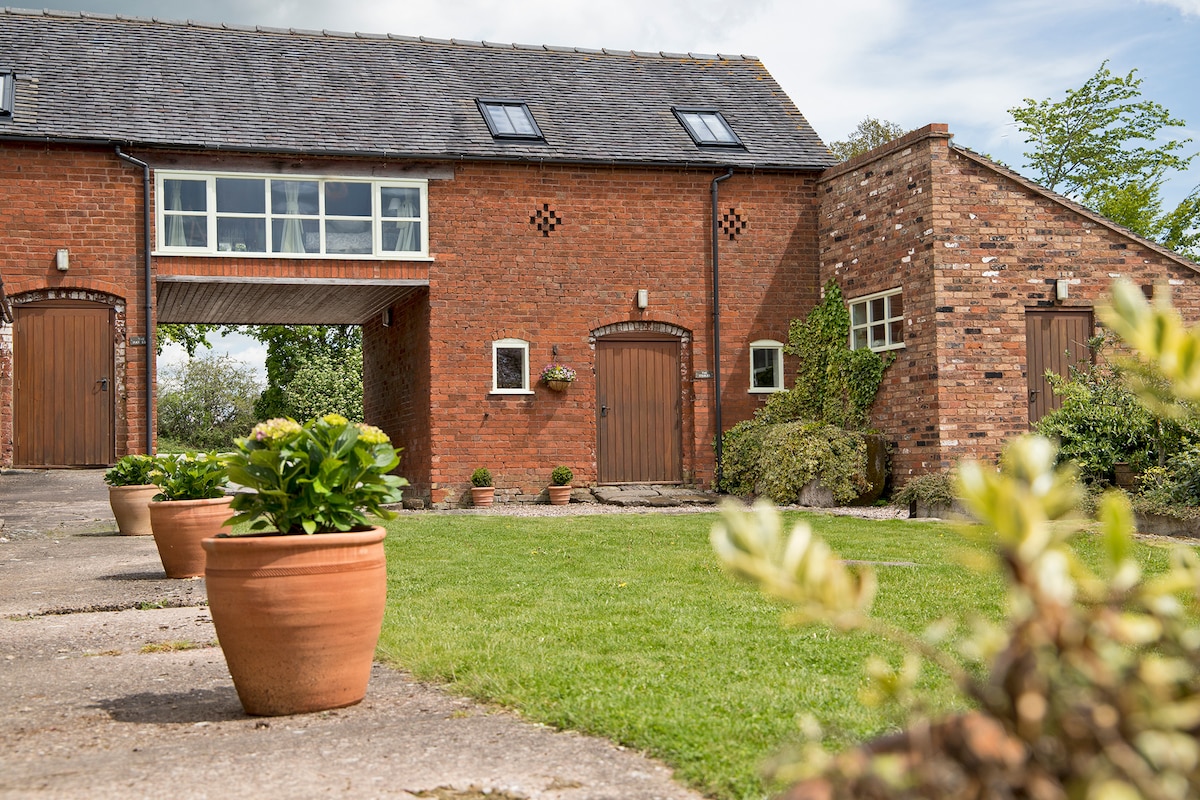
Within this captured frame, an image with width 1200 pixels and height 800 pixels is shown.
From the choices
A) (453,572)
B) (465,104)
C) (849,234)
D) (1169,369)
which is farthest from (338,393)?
(1169,369)

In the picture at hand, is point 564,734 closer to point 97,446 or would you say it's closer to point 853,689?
point 853,689

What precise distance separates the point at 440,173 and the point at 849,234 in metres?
6.50

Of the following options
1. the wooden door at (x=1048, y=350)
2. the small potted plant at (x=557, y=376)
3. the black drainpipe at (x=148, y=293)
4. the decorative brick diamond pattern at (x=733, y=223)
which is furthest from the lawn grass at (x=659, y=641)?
the decorative brick diamond pattern at (x=733, y=223)

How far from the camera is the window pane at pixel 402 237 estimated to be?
694 inches

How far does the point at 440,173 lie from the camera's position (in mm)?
17734

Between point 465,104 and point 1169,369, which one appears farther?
point 465,104

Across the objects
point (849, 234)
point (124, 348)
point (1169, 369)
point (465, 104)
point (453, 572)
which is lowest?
point (453, 572)

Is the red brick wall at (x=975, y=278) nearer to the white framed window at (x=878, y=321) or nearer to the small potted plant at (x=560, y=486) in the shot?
the white framed window at (x=878, y=321)

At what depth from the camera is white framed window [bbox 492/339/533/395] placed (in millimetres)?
17781

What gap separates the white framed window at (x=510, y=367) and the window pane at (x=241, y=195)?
4156 millimetres

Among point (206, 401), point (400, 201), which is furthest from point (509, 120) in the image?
point (206, 401)

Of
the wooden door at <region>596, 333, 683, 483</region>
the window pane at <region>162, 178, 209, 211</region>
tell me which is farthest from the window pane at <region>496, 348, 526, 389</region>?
the window pane at <region>162, 178, 209, 211</region>

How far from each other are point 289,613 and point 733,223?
1534 centimetres

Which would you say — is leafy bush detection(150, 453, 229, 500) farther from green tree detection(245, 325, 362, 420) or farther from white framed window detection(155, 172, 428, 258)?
green tree detection(245, 325, 362, 420)
